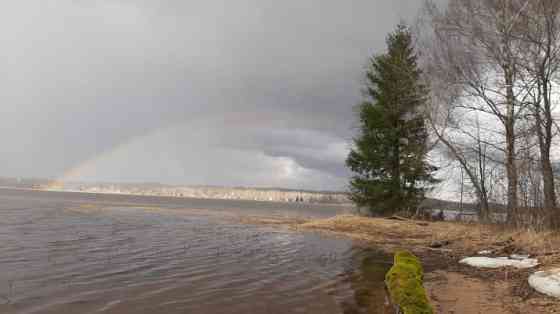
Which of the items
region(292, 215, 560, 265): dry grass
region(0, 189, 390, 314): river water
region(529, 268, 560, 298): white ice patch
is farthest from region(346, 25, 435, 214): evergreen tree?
region(529, 268, 560, 298): white ice patch

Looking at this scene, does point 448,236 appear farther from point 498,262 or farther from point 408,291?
point 408,291

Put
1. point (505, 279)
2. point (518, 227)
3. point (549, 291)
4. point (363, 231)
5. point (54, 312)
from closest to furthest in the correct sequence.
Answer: point (54, 312) < point (549, 291) < point (505, 279) < point (518, 227) < point (363, 231)

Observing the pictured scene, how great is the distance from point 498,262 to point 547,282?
3.35m

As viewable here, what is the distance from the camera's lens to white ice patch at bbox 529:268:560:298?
22.3ft

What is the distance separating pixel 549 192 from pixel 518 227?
1722mm

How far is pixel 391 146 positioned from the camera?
2655 cm

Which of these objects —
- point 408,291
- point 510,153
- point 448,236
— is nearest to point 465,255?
point 448,236

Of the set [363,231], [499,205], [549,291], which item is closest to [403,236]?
[363,231]

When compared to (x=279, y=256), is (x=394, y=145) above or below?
A: above

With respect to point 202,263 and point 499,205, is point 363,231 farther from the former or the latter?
point 202,263

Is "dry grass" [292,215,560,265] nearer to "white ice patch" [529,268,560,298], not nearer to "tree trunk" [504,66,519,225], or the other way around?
"tree trunk" [504,66,519,225]

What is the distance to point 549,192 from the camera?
46.6ft

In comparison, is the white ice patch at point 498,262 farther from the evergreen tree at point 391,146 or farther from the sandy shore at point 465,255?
the evergreen tree at point 391,146

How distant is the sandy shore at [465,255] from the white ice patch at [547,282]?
0.13 metres
